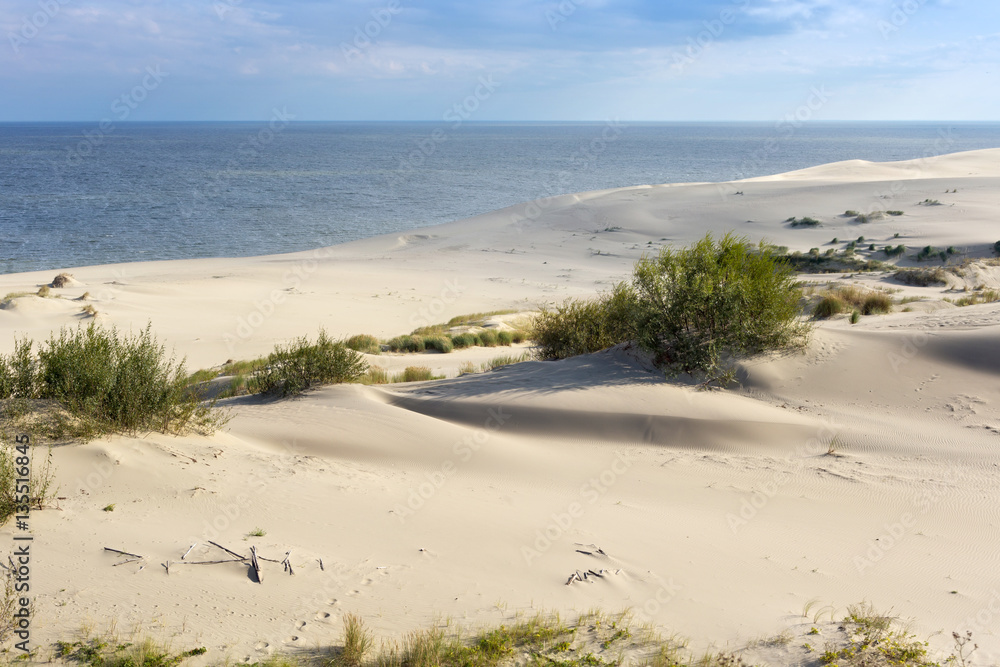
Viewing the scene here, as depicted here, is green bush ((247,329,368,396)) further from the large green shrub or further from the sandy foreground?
the large green shrub

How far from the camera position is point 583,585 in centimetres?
490

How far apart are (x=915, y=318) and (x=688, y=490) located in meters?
7.97

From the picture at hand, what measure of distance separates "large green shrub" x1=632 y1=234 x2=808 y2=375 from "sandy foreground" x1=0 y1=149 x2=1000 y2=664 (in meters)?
0.44

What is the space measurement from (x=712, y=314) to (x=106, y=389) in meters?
7.46

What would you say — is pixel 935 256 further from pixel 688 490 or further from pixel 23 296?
pixel 23 296

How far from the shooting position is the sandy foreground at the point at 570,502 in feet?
14.8

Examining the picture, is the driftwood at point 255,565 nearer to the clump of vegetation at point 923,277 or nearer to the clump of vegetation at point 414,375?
the clump of vegetation at point 414,375

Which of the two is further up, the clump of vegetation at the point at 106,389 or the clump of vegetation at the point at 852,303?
the clump of vegetation at the point at 106,389

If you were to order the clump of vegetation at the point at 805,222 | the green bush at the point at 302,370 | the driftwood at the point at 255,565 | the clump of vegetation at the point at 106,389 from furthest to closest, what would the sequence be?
the clump of vegetation at the point at 805,222 → the green bush at the point at 302,370 → the clump of vegetation at the point at 106,389 → the driftwood at the point at 255,565

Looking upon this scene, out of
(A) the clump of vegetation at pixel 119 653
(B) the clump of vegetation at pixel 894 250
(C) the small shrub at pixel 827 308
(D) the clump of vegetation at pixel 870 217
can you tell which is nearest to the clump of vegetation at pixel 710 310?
(C) the small shrub at pixel 827 308

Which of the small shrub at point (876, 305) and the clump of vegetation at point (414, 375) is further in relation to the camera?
the small shrub at point (876, 305)

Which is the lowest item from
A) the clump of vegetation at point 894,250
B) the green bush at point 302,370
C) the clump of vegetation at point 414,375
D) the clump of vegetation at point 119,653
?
the clump of vegetation at point 119,653

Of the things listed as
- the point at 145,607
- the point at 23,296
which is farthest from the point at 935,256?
the point at 23,296

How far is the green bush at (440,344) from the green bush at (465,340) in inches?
5.0
